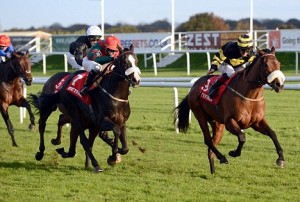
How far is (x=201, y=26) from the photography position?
4881cm

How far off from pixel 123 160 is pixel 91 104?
103 centimetres

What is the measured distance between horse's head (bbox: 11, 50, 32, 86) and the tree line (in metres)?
35.7

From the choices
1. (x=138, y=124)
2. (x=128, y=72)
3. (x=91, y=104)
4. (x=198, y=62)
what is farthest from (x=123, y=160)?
(x=198, y=62)

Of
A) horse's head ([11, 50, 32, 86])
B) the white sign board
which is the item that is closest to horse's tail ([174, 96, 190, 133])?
horse's head ([11, 50, 32, 86])

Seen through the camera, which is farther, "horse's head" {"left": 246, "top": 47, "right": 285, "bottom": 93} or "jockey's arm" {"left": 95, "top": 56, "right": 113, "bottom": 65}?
"jockey's arm" {"left": 95, "top": 56, "right": 113, "bottom": 65}

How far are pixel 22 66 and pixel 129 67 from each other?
362 centimetres

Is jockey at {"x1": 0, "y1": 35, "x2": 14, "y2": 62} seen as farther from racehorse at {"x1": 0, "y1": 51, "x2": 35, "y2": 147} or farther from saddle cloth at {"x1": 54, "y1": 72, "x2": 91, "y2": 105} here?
saddle cloth at {"x1": 54, "y1": 72, "x2": 91, "y2": 105}

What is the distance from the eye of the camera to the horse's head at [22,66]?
→ 10.6 meters

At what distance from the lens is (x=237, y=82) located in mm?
7770

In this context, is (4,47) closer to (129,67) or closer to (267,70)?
(129,67)

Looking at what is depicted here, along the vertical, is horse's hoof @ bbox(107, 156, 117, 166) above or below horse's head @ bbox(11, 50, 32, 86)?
below

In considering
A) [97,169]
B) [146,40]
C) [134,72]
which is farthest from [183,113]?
[146,40]

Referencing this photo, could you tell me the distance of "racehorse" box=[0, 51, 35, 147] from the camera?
10.7 metres

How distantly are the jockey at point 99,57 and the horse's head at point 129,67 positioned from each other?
0.21 meters
